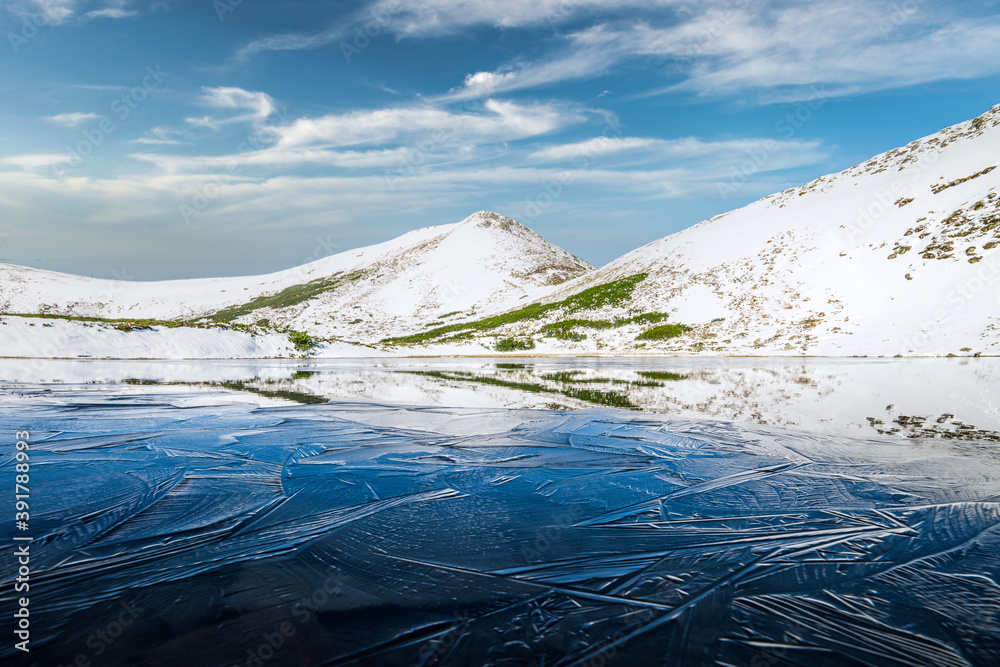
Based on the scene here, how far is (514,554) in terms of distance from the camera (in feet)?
13.0

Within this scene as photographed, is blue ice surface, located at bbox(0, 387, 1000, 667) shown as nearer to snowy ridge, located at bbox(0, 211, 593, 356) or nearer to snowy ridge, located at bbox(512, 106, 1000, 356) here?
snowy ridge, located at bbox(512, 106, 1000, 356)

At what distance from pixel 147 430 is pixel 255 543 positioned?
20.1ft

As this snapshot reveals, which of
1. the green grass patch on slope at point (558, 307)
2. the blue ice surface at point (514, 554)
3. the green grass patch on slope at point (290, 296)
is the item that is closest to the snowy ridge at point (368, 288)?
the green grass patch on slope at point (290, 296)

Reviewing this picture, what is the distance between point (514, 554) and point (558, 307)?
54322 mm

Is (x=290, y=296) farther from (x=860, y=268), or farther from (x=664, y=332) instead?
(x=860, y=268)

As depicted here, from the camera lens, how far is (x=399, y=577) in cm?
362

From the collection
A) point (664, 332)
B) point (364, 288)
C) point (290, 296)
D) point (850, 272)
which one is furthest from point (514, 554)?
point (290, 296)

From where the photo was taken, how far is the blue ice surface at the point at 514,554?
285 centimetres

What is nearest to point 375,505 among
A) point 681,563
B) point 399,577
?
point 399,577

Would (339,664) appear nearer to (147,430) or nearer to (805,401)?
(147,430)

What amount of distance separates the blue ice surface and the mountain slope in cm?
6440

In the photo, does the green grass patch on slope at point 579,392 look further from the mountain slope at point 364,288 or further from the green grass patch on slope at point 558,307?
the mountain slope at point 364,288

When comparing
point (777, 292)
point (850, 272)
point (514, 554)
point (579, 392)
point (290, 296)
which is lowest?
point (514, 554)

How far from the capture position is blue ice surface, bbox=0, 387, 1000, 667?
9.34ft
